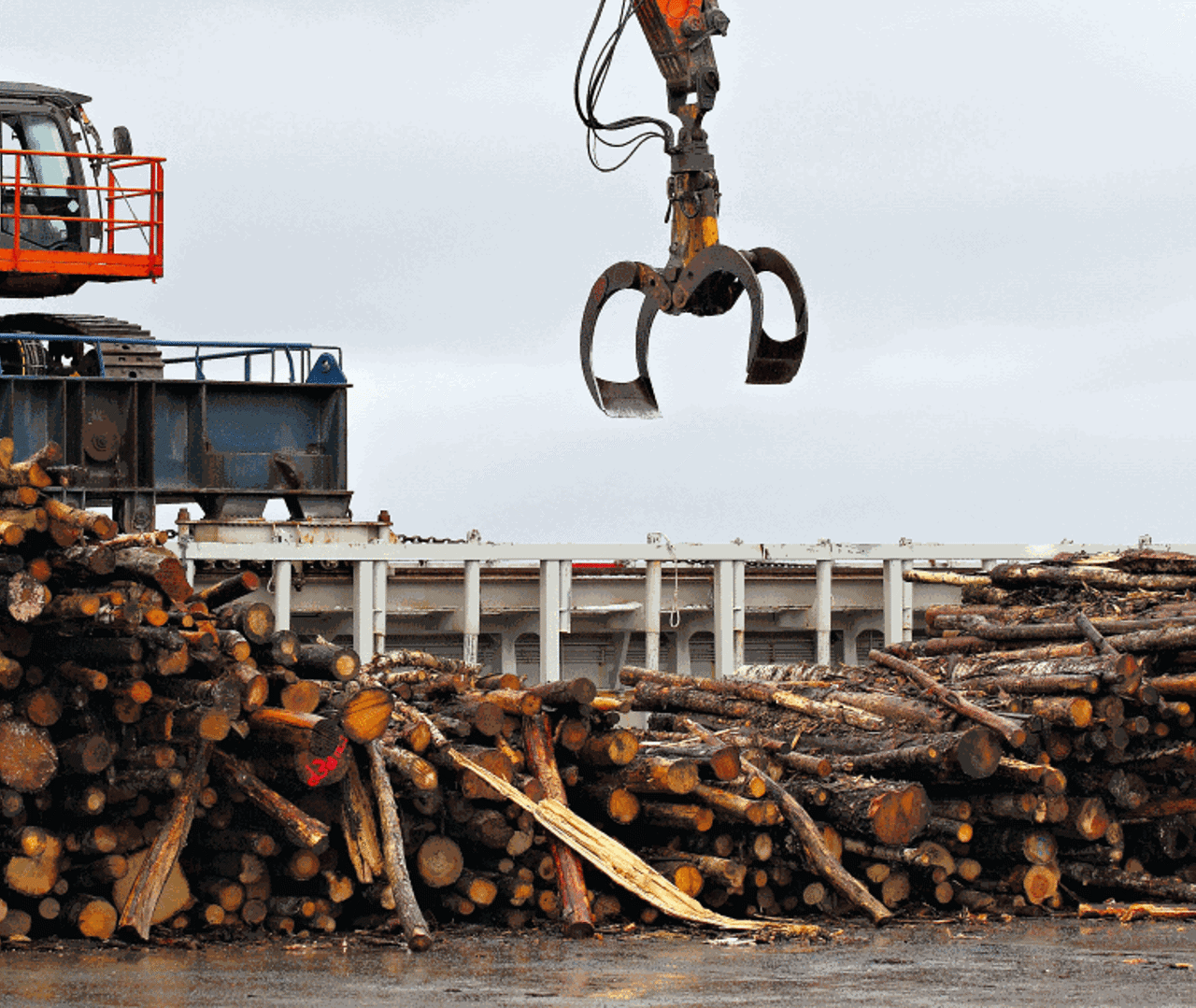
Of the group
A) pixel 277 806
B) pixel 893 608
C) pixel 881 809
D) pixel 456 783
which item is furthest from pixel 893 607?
pixel 277 806

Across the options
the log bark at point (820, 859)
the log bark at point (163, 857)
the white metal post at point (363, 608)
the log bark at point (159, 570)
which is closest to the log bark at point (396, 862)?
the log bark at point (163, 857)

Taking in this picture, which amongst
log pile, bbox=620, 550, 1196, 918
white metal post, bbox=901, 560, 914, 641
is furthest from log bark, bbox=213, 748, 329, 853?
white metal post, bbox=901, 560, 914, 641

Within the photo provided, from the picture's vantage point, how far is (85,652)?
964 cm

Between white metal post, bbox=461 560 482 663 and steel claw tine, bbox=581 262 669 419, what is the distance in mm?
7128

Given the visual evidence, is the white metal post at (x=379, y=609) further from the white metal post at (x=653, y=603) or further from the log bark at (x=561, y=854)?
the log bark at (x=561, y=854)

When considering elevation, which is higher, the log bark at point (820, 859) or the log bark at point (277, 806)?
the log bark at point (277, 806)

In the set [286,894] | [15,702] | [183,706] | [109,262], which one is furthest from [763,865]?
[109,262]

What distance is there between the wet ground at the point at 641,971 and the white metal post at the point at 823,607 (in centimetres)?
924

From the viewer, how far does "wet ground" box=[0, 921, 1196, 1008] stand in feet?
26.1

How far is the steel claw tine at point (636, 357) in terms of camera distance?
1054 cm

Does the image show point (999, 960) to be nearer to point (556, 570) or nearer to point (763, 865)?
point (763, 865)

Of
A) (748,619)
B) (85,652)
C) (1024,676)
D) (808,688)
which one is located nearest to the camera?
(85,652)

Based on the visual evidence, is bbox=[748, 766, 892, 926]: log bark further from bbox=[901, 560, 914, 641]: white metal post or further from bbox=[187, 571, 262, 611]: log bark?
bbox=[901, 560, 914, 641]: white metal post

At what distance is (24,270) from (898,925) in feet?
46.8
